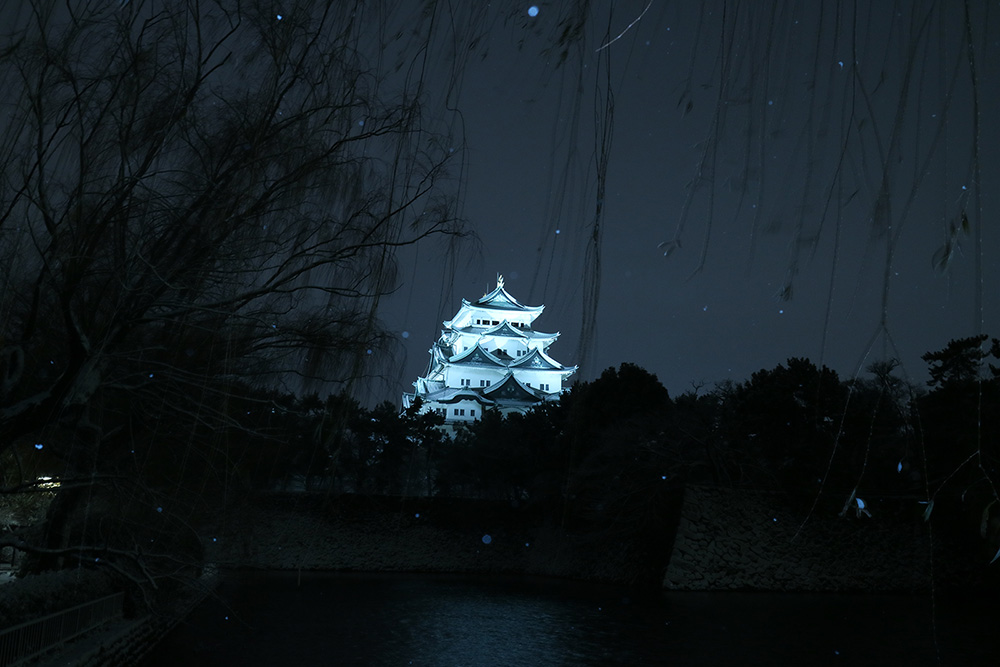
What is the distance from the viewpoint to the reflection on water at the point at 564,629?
9734 millimetres

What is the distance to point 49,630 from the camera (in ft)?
19.9

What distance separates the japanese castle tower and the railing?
63.1 feet

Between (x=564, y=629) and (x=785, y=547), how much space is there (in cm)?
755

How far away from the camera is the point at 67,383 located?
362 cm

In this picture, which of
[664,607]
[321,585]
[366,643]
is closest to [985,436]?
[664,607]

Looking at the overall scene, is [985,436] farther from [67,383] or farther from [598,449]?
[67,383]

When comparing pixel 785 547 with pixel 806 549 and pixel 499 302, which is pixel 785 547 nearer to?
pixel 806 549

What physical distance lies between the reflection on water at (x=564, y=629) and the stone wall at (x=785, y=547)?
705 millimetres

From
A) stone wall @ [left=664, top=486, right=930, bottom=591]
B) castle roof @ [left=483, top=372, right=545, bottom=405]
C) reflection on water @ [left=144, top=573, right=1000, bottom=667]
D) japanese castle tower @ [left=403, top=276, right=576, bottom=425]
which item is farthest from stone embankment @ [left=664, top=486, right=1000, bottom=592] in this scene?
castle roof @ [left=483, top=372, right=545, bottom=405]

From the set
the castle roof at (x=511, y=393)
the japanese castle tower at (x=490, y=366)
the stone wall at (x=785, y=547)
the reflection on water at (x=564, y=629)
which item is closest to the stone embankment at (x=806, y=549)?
the stone wall at (x=785, y=547)

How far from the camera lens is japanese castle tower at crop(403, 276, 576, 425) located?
29641 mm

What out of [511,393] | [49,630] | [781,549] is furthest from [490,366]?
[49,630]

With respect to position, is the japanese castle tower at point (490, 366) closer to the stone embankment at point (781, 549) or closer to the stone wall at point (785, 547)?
the stone embankment at point (781, 549)

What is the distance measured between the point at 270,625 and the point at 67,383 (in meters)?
9.30
